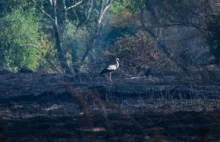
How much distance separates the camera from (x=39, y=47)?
37156 mm

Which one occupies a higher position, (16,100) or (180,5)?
(180,5)

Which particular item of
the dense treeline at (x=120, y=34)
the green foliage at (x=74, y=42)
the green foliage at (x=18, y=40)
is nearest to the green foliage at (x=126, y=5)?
the dense treeline at (x=120, y=34)

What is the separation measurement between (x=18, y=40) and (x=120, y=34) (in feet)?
24.3

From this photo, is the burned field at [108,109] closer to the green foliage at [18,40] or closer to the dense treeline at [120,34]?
the dense treeline at [120,34]

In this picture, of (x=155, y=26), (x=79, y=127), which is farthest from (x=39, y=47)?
(x=79, y=127)

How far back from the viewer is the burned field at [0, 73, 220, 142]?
13250 mm

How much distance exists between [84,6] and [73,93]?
20.5m

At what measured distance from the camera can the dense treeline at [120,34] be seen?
84.7ft

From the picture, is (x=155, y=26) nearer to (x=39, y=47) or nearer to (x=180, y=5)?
(x=180, y=5)

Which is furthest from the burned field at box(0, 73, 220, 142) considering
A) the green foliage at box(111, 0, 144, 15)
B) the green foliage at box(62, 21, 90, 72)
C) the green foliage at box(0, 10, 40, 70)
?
the green foliage at box(62, 21, 90, 72)

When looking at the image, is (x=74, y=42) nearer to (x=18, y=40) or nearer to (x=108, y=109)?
(x=18, y=40)

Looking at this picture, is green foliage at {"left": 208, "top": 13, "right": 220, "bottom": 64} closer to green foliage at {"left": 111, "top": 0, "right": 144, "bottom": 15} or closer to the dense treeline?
the dense treeline

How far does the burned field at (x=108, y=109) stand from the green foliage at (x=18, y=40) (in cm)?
798

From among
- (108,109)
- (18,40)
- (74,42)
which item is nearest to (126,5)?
(18,40)
